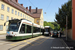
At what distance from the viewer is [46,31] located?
3278 centimetres

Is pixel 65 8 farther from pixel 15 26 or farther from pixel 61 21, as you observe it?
pixel 15 26

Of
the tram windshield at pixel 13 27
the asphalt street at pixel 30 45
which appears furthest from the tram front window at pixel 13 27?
the asphalt street at pixel 30 45

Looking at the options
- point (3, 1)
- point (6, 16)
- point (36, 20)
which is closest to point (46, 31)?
point (6, 16)

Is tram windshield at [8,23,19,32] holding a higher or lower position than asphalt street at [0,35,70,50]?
higher

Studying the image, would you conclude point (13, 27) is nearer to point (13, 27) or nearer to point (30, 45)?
point (13, 27)

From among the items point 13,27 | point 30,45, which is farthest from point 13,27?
point 30,45

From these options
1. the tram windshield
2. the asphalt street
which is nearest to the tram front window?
the tram windshield

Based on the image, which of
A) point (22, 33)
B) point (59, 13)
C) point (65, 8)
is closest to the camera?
point (22, 33)

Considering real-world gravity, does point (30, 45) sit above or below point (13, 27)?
below

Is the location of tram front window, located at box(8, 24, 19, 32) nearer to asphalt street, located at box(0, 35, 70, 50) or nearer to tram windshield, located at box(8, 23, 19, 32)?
tram windshield, located at box(8, 23, 19, 32)

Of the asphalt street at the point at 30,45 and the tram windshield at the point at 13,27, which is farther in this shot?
the tram windshield at the point at 13,27

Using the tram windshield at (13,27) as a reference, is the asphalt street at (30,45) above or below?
below

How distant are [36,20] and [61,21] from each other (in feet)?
130

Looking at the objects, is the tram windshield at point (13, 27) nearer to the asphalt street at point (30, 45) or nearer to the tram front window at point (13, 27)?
the tram front window at point (13, 27)
